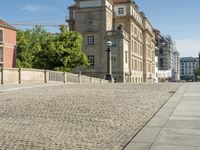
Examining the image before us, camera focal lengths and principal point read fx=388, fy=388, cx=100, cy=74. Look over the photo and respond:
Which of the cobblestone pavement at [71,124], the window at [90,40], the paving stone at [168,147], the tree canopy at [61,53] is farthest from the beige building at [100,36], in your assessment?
the paving stone at [168,147]

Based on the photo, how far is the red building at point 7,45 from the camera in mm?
59947

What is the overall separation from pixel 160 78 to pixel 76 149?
421 feet

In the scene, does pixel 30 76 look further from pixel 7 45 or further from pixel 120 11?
pixel 120 11

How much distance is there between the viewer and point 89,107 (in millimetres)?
12852

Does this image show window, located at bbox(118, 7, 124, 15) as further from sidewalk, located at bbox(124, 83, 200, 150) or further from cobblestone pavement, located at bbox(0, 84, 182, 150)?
sidewalk, located at bbox(124, 83, 200, 150)

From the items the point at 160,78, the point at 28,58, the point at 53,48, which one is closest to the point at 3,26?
the point at 53,48

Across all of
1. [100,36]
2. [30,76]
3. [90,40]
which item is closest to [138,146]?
[30,76]

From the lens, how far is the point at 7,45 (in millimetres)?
61438

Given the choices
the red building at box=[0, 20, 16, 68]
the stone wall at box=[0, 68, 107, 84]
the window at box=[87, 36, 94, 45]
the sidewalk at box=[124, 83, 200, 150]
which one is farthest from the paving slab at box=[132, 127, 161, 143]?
the window at box=[87, 36, 94, 45]

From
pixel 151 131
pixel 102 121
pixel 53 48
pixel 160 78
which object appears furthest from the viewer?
pixel 160 78

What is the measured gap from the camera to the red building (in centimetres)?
5995

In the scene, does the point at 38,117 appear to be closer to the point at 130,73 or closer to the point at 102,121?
the point at 102,121

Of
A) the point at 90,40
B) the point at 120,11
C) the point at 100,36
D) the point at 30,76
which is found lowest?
the point at 30,76

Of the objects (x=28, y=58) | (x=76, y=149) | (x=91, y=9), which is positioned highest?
(x=91, y=9)
